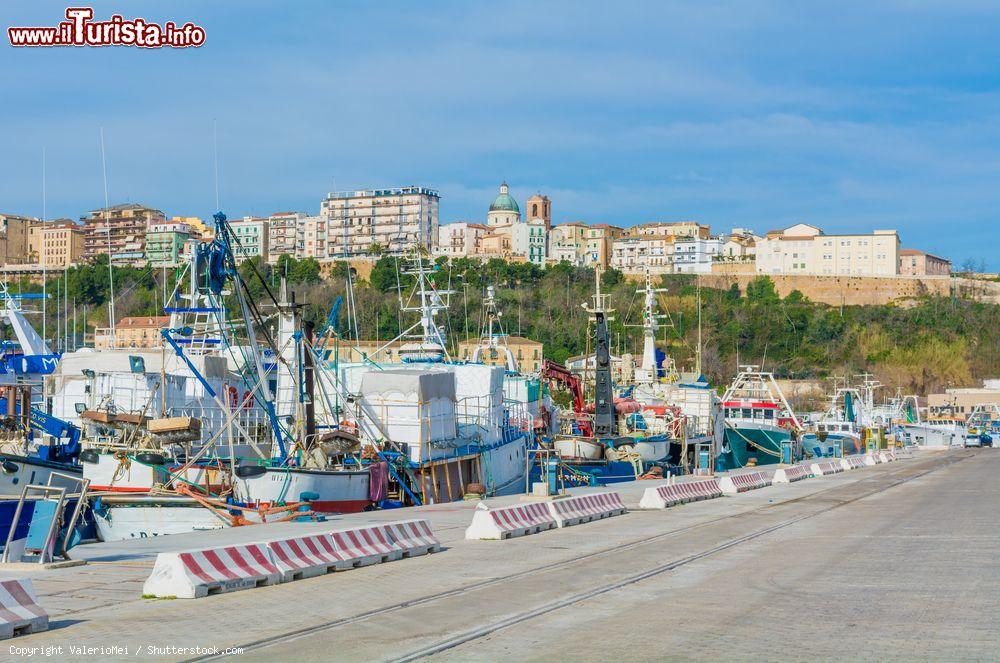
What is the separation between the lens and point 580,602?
47.2ft

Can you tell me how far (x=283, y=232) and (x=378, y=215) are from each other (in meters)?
16.1

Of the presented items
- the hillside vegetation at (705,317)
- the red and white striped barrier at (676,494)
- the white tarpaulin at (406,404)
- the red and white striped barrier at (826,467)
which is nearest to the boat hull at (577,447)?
the red and white striped barrier at (826,467)

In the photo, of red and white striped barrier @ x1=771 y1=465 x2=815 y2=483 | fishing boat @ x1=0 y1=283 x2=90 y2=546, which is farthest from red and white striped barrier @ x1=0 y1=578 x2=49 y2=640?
red and white striped barrier @ x1=771 y1=465 x2=815 y2=483

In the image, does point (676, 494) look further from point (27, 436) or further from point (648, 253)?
point (648, 253)

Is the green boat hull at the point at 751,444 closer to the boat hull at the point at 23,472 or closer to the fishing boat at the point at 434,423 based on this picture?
the fishing boat at the point at 434,423

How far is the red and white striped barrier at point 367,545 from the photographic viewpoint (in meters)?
17.9

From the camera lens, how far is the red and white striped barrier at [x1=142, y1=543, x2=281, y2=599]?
47.1 ft

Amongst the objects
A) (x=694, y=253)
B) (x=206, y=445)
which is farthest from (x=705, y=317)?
(x=206, y=445)

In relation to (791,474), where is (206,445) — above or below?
above

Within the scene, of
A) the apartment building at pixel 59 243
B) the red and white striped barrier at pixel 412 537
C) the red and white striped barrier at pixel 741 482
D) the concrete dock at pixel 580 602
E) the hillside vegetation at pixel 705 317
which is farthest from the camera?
the apartment building at pixel 59 243

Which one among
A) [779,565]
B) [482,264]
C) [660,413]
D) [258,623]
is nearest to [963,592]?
[779,565]

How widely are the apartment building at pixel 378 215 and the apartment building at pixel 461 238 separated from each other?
203cm

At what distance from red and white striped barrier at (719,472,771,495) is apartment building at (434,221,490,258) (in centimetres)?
13902

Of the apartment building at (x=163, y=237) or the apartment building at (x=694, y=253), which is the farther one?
the apartment building at (x=694, y=253)
